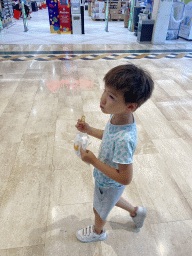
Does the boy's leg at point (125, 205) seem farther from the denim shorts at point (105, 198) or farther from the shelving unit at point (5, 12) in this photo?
the shelving unit at point (5, 12)

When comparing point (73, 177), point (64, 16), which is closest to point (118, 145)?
point (73, 177)

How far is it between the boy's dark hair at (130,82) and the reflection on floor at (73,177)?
109 cm

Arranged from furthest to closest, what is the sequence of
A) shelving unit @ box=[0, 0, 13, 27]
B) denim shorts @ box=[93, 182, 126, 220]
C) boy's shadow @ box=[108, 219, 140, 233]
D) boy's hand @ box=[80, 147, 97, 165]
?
1. shelving unit @ box=[0, 0, 13, 27]
2. boy's shadow @ box=[108, 219, 140, 233]
3. denim shorts @ box=[93, 182, 126, 220]
4. boy's hand @ box=[80, 147, 97, 165]

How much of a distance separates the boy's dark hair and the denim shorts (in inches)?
20.0

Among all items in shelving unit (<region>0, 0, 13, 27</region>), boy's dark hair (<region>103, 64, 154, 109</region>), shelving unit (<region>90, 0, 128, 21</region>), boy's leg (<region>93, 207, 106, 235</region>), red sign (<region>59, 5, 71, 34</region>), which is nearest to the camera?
boy's dark hair (<region>103, 64, 154, 109</region>)

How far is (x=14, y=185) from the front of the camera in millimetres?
1715

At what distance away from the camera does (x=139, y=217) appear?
1.34 m

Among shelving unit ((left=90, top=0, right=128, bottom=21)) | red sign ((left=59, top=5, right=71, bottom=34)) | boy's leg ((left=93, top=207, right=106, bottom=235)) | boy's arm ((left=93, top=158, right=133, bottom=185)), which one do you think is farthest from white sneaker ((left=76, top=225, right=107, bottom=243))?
shelving unit ((left=90, top=0, right=128, bottom=21))

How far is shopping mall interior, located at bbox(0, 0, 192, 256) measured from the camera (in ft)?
4.33

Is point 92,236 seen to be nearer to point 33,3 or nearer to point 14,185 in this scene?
point 14,185

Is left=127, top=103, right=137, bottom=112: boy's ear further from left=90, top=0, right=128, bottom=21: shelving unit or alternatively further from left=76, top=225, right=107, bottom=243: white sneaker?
left=90, top=0, right=128, bottom=21: shelving unit

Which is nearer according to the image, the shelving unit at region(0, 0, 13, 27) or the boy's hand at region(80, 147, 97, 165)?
the boy's hand at region(80, 147, 97, 165)

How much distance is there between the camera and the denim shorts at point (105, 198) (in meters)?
1.00

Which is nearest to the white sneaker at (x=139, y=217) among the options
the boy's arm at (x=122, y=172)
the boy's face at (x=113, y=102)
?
the boy's arm at (x=122, y=172)
